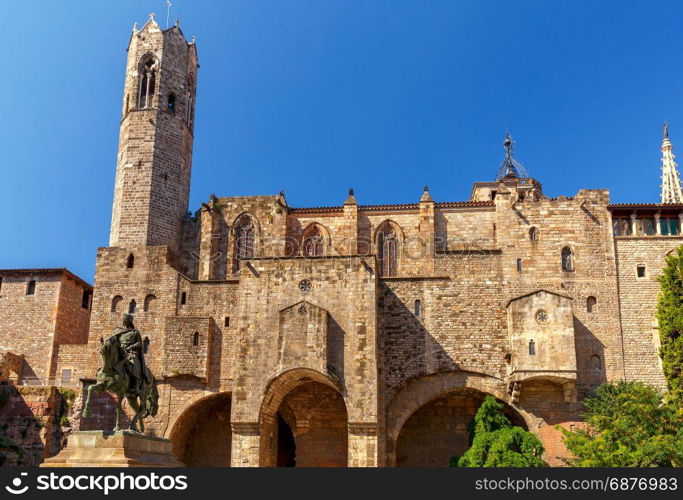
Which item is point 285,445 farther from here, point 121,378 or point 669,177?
point 669,177

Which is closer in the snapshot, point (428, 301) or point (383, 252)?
point (428, 301)

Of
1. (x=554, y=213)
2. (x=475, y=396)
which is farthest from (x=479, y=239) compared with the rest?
(x=475, y=396)

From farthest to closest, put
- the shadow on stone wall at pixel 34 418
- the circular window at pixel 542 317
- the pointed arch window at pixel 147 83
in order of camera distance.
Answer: the pointed arch window at pixel 147 83, the shadow on stone wall at pixel 34 418, the circular window at pixel 542 317

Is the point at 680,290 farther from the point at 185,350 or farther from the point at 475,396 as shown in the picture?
the point at 185,350

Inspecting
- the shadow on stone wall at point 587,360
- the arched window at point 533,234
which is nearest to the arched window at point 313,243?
the arched window at point 533,234

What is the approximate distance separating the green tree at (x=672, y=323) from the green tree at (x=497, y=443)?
21.4ft

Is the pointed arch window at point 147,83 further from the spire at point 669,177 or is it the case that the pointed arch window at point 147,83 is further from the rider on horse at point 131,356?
the spire at point 669,177

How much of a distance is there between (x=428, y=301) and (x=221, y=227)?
12.4 m

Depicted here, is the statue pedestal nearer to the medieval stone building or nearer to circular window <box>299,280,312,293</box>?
the medieval stone building

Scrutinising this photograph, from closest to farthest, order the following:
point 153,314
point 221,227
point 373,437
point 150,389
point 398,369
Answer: point 150,389, point 373,437, point 398,369, point 153,314, point 221,227

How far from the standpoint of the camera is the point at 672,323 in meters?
36.5

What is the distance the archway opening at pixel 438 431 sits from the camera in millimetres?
38781

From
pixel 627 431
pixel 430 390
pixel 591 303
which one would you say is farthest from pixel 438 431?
pixel 627 431

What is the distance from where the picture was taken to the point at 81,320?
4725cm
